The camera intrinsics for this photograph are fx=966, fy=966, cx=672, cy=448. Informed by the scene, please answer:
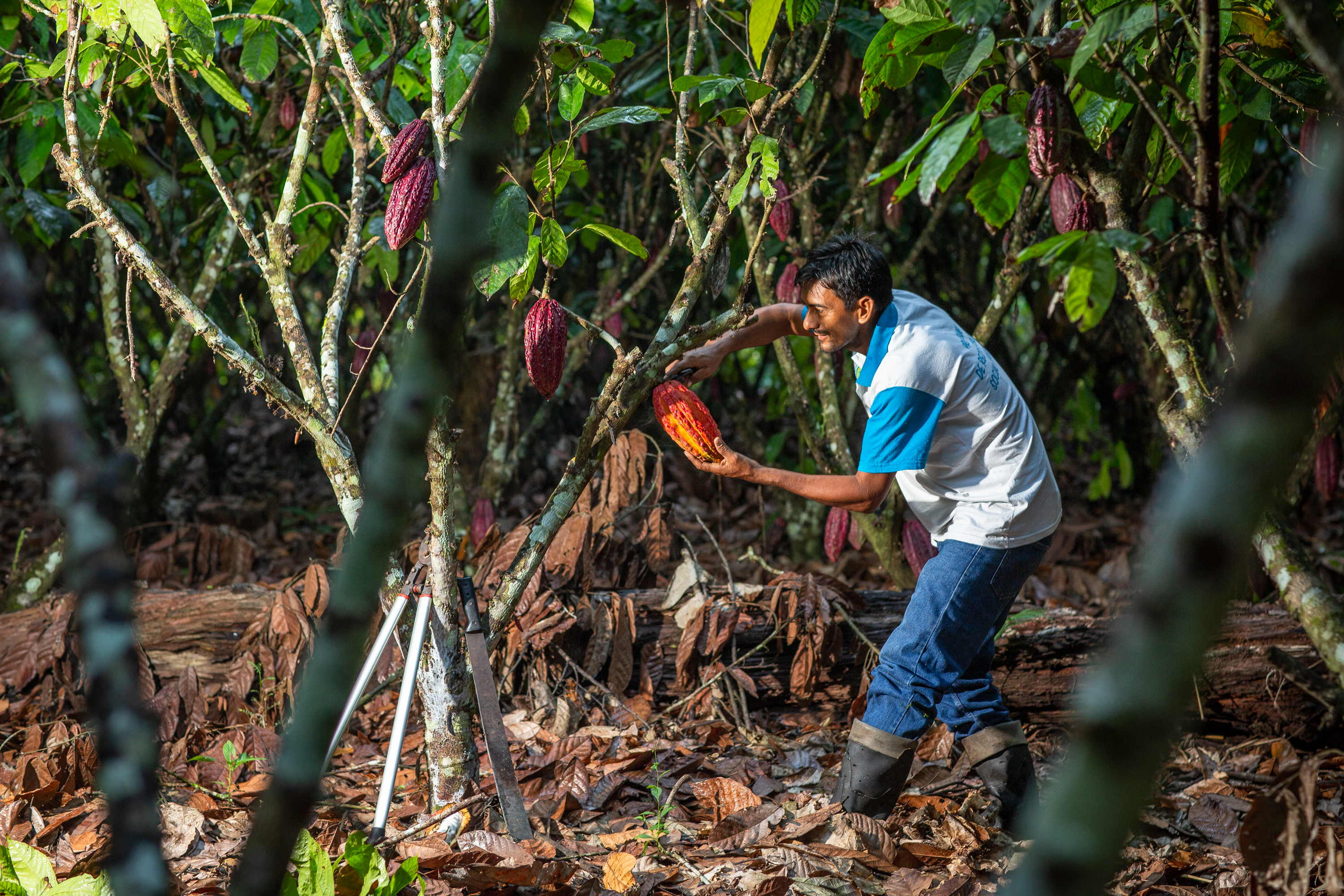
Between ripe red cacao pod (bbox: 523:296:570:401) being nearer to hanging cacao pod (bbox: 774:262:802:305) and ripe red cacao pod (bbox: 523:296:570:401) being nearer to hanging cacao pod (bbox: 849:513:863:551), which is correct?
hanging cacao pod (bbox: 774:262:802:305)

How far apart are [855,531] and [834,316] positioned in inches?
42.1

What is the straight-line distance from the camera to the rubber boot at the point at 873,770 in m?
1.73

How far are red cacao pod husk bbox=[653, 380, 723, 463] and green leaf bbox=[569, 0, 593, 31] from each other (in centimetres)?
63

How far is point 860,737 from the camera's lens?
1756mm

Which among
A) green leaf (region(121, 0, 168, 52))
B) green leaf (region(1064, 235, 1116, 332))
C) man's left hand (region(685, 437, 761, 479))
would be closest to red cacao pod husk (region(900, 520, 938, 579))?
man's left hand (region(685, 437, 761, 479))

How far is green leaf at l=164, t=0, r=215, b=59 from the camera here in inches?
60.3

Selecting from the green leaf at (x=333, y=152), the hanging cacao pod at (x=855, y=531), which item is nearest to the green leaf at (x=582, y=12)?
the green leaf at (x=333, y=152)

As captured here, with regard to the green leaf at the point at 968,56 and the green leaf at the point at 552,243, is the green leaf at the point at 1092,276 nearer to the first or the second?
the green leaf at the point at 968,56

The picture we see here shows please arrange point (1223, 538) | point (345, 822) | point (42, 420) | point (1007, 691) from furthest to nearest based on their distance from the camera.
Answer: point (1007, 691), point (345, 822), point (42, 420), point (1223, 538)

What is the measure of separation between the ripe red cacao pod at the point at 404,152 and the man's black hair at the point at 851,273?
0.75 meters

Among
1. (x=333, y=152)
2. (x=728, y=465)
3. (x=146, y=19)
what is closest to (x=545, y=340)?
(x=728, y=465)

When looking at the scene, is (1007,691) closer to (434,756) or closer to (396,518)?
(434,756)

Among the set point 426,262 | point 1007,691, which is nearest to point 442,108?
point 426,262

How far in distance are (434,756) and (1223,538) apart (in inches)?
61.3
